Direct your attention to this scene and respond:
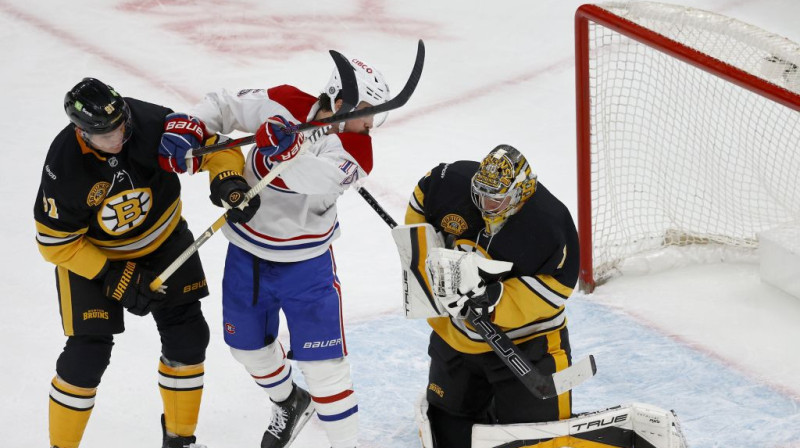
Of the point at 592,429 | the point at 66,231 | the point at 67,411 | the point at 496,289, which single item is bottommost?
the point at 592,429

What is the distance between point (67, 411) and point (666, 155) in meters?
2.49

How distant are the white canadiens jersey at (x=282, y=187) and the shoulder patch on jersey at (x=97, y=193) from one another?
0.32m

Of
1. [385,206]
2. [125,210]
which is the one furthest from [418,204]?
[385,206]

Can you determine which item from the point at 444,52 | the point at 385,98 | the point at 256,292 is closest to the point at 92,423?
the point at 256,292

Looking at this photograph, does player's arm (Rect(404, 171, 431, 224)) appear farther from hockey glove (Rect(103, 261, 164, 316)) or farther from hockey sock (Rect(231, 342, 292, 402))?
hockey glove (Rect(103, 261, 164, 316))

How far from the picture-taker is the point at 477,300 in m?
2.72

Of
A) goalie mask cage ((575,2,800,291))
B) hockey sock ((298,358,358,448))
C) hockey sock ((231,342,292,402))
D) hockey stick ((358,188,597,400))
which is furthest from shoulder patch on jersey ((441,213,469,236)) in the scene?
goalie mask cage ((575,2,800,291))

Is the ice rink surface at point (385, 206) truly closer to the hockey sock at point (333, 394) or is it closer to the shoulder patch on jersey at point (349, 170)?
the hockey sock at point (333, 394)

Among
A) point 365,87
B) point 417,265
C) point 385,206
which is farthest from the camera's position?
point 385,206

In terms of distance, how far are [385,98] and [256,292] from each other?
0.65 metres

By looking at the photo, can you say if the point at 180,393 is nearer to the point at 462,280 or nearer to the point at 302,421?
the point at 302,421

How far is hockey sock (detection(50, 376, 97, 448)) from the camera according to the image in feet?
9.62

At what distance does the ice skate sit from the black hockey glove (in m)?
0.70

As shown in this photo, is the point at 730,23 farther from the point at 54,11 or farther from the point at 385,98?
the point at 54,11
